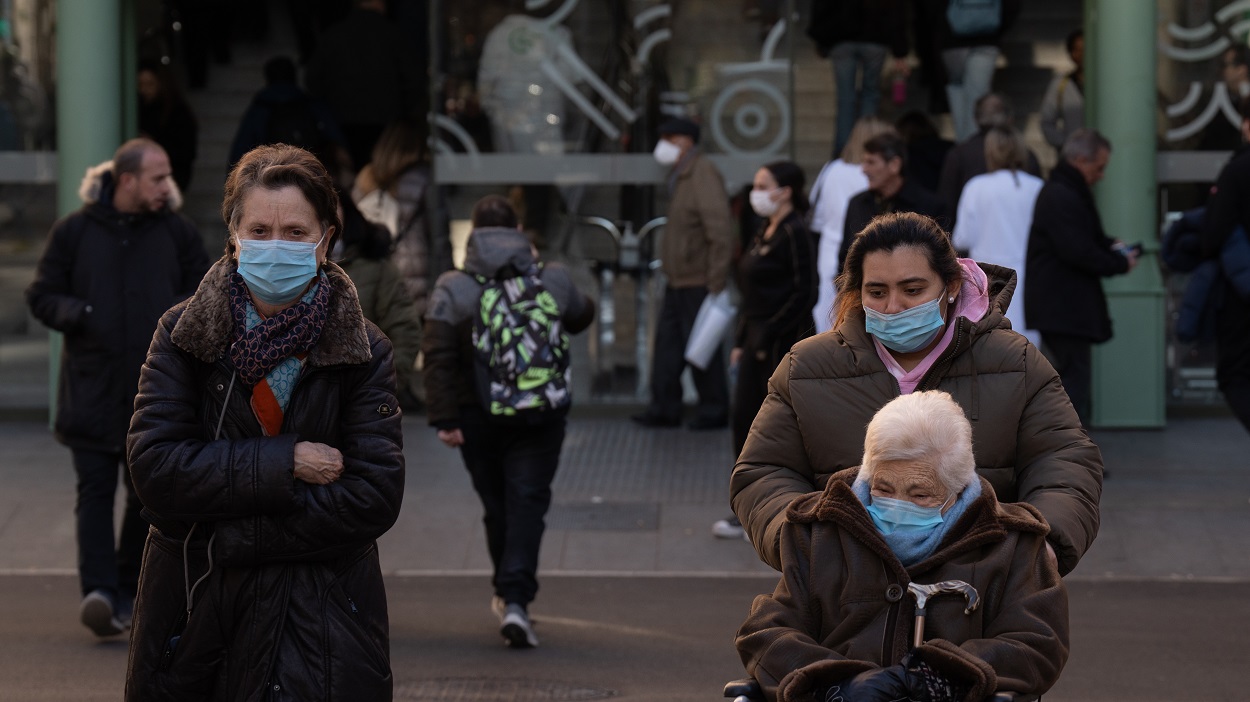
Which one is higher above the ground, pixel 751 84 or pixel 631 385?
pixel 751 84

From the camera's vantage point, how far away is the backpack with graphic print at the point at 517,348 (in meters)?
6.83

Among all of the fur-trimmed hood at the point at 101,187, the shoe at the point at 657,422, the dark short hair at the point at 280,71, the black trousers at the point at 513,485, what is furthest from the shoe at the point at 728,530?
the dark short hair at the point at 280,71

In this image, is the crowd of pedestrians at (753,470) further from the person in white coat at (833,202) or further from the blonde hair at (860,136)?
the blonde hair at (860,136)

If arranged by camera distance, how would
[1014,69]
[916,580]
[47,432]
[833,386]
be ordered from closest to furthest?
[916,580] < [833,386] < [47,432] < [1014,69]

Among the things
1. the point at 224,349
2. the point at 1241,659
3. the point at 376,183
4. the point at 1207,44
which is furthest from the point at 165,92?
the point at 224,349

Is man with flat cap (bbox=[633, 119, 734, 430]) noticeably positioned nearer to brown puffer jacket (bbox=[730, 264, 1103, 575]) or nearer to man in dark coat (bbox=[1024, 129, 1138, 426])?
man in dark coat (bbox=[1024, 129, 1138, 426])

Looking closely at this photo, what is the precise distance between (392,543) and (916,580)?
17.8 ft

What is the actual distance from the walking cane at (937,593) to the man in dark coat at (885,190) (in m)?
4.70

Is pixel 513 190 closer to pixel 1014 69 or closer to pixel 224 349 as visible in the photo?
pixel 1014 69

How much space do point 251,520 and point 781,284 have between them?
4876 mm

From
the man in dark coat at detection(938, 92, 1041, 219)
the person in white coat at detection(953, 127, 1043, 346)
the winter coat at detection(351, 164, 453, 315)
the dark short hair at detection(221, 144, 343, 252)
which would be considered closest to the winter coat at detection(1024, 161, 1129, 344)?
the person in white coat at detection(953, 127, 1043, 346)

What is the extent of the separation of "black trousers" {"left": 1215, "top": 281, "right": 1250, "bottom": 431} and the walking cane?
17.7 feet

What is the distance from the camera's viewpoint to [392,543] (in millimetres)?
8695

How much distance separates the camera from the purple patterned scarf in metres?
3.72
